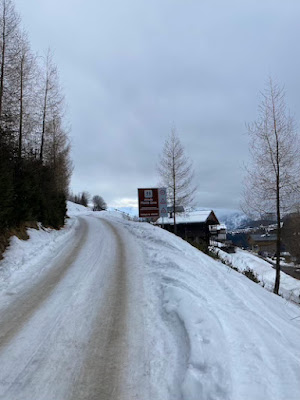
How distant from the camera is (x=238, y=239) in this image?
116 metres

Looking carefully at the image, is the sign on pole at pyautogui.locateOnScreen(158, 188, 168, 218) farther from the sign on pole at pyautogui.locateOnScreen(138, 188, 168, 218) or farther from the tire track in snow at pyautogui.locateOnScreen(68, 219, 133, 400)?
the tire track in snow at pyautogui.locateOnScreen(68, 219, 133, 400)

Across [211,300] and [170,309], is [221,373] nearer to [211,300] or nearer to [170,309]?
[170,309]

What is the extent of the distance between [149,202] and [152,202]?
20 cm

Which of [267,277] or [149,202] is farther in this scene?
[267,277]

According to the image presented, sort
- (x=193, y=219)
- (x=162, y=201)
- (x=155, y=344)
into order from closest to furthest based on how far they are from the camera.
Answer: (x=155, y=344)
(x=162, y=201)
(x=193, y=219)

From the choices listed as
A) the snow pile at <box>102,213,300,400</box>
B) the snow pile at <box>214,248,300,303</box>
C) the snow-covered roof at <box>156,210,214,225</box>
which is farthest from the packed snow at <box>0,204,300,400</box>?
the snow-covered roof at <box>156,210,214,225</box>

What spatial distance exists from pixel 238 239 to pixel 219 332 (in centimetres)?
11808

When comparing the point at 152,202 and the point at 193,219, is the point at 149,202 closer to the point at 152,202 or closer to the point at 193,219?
the point at 152,202

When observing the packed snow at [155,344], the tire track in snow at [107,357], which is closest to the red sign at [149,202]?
the packed snow at [155,344]

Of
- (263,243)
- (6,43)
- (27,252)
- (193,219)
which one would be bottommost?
(263,243)

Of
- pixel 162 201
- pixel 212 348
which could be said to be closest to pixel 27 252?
pixel 212 348

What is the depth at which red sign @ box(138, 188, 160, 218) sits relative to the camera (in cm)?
1966

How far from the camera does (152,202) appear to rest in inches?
778

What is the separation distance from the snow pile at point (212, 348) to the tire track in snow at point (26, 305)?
2.05 m
